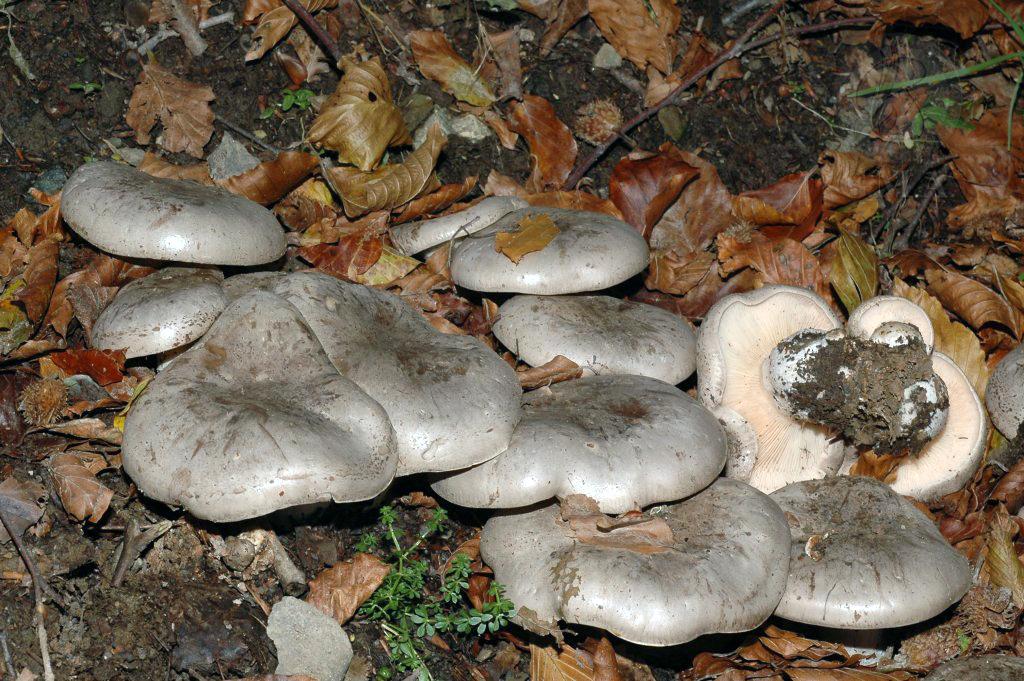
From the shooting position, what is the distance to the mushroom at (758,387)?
12.4 feet

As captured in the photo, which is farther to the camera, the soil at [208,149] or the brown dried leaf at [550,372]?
the brown dried leaf at [550,372]

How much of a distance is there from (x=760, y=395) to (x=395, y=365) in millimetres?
1763

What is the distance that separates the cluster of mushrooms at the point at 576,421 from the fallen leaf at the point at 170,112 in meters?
0.77

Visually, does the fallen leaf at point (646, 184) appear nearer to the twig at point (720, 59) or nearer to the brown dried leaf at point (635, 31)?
the twig at point (720, 59)

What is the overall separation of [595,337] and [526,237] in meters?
0.54

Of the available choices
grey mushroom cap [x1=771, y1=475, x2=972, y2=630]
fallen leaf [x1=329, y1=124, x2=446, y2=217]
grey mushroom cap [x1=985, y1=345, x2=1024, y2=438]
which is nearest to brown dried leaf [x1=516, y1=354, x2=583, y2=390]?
grey mushroom cap [x1=771, y1=475, x2=972, y2=630]

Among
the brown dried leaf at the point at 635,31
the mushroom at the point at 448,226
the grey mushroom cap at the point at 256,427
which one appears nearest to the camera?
the grey mushroom cap at the point at 256,427

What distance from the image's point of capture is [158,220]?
10.3 ft

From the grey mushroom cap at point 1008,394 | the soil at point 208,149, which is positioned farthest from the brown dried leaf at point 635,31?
the grey mushroom cap at point 1008,394

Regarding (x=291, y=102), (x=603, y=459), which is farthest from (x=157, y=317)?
(x=291, y=102)

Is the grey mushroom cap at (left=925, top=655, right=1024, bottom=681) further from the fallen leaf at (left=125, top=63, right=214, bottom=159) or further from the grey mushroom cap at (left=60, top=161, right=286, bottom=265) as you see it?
the fallen leaf at (left=125, top=63, right=214, bottom=159)

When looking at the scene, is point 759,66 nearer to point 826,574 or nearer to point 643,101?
point 643,101

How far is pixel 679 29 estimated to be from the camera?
5.43 m

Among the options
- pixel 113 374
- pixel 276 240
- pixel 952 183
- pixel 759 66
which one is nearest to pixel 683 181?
pixel 759 66
